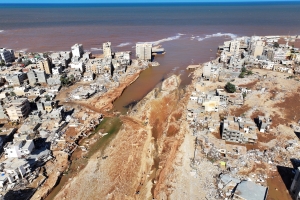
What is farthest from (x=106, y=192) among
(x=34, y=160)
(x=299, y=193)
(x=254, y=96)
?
(x=254, y=96)

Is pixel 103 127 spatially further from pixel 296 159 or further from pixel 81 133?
pixel 296 159

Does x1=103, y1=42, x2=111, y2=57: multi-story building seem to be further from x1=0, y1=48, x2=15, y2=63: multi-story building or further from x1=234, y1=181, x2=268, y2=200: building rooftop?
x1=234, y1=181, x2=268, y2=200: building rooftop

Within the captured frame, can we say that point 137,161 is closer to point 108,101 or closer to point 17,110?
point 108,101

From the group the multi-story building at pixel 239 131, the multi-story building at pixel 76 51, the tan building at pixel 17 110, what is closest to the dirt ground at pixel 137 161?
the multi-story building at pixel 239 131

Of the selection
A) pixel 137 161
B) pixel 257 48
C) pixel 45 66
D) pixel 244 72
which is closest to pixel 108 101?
pixel 137 161

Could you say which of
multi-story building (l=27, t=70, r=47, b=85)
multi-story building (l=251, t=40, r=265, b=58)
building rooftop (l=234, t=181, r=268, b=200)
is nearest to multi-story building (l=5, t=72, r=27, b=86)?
multi-story building (l=27, t=70, r=47, b=85)

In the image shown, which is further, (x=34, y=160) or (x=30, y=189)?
(x=34, y=160)
